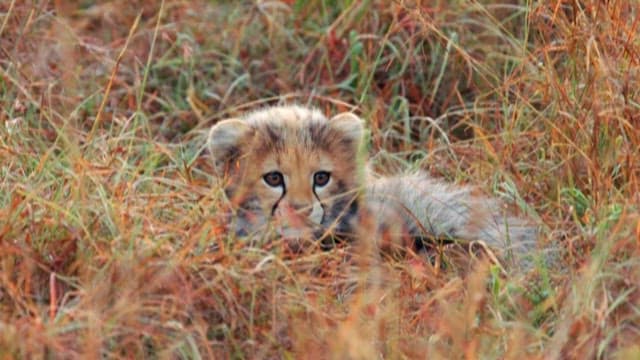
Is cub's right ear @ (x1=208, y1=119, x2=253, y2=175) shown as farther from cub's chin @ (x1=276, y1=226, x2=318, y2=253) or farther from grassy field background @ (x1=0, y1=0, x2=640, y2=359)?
cub's chin @ (x1=276, y1=226, x2=318, y2=253)

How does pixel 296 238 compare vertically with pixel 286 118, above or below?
below

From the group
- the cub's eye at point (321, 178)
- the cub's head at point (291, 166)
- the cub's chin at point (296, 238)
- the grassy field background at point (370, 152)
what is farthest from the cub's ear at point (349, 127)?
the cub's chin at point (296, 238)

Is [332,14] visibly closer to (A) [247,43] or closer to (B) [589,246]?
(A) [247,43]

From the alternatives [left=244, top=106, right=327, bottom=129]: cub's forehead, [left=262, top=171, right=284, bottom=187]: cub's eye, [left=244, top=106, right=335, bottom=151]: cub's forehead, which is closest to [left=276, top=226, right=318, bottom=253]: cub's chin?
[left=262, top=171, right=284, bottom=187]: cub's eye

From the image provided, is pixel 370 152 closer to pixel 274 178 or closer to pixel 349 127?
pixel 349 127

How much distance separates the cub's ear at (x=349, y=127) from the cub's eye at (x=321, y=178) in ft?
0.66

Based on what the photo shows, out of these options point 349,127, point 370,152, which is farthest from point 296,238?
point 370,152

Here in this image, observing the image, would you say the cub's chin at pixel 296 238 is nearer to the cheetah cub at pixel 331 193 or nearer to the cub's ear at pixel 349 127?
the cheetah cub at pixel 331 193

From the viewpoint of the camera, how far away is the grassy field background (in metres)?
4.07

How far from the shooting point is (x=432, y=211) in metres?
5.21

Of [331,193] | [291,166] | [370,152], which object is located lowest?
[370,152]

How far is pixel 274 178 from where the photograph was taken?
5.20 m

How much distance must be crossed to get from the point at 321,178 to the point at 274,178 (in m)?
0.19

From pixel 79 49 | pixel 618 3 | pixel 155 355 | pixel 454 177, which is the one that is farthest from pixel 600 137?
pixel 79 49
